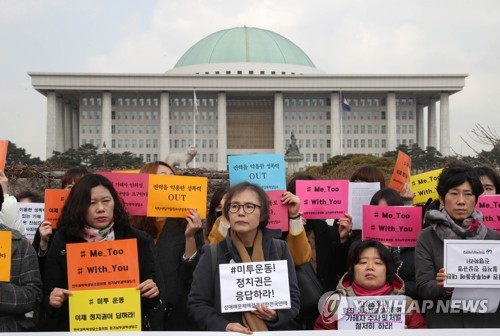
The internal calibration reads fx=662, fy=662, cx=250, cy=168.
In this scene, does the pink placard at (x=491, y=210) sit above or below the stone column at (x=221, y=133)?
below

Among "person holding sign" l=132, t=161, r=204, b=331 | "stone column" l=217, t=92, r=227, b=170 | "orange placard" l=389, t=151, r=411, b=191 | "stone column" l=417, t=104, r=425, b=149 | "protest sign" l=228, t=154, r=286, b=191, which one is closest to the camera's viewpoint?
"person holding sign" l=132, t=161, r=204, b=331

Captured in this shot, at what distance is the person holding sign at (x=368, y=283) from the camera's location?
3.81 meters

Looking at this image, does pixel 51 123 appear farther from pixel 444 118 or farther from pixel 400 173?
pixel 400 173

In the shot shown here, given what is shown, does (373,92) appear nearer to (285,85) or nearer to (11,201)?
(285,85)

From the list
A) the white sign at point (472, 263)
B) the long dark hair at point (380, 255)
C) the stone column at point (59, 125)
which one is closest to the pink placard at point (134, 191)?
the long dark hair at point (380, 255)

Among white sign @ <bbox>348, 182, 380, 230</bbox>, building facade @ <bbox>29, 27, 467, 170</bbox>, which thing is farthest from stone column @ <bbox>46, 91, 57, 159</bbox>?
white sign @ <bbox>348, 182, 380, 230</bbox>

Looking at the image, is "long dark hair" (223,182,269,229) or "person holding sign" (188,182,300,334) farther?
"long dark hair" (223,182,269,229)

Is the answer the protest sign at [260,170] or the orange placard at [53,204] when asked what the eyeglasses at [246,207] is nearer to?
the protest sign at [260,170]

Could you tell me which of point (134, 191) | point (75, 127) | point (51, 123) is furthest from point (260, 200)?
point (75, 127)

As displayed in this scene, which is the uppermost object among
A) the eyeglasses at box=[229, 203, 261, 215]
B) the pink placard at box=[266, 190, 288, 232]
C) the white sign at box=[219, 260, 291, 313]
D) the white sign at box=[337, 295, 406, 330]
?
the eyeglasses at box=[229, 203, 261, 215]

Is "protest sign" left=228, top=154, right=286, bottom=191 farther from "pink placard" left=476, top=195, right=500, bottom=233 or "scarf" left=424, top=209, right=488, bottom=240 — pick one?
"pink placard" left=476, top=195, right=500, bottom=233

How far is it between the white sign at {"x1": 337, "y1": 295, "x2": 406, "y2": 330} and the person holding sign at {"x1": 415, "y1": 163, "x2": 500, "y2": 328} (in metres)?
0.19

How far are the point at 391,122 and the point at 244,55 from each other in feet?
67.2

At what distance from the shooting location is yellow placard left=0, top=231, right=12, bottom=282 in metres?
3.39
